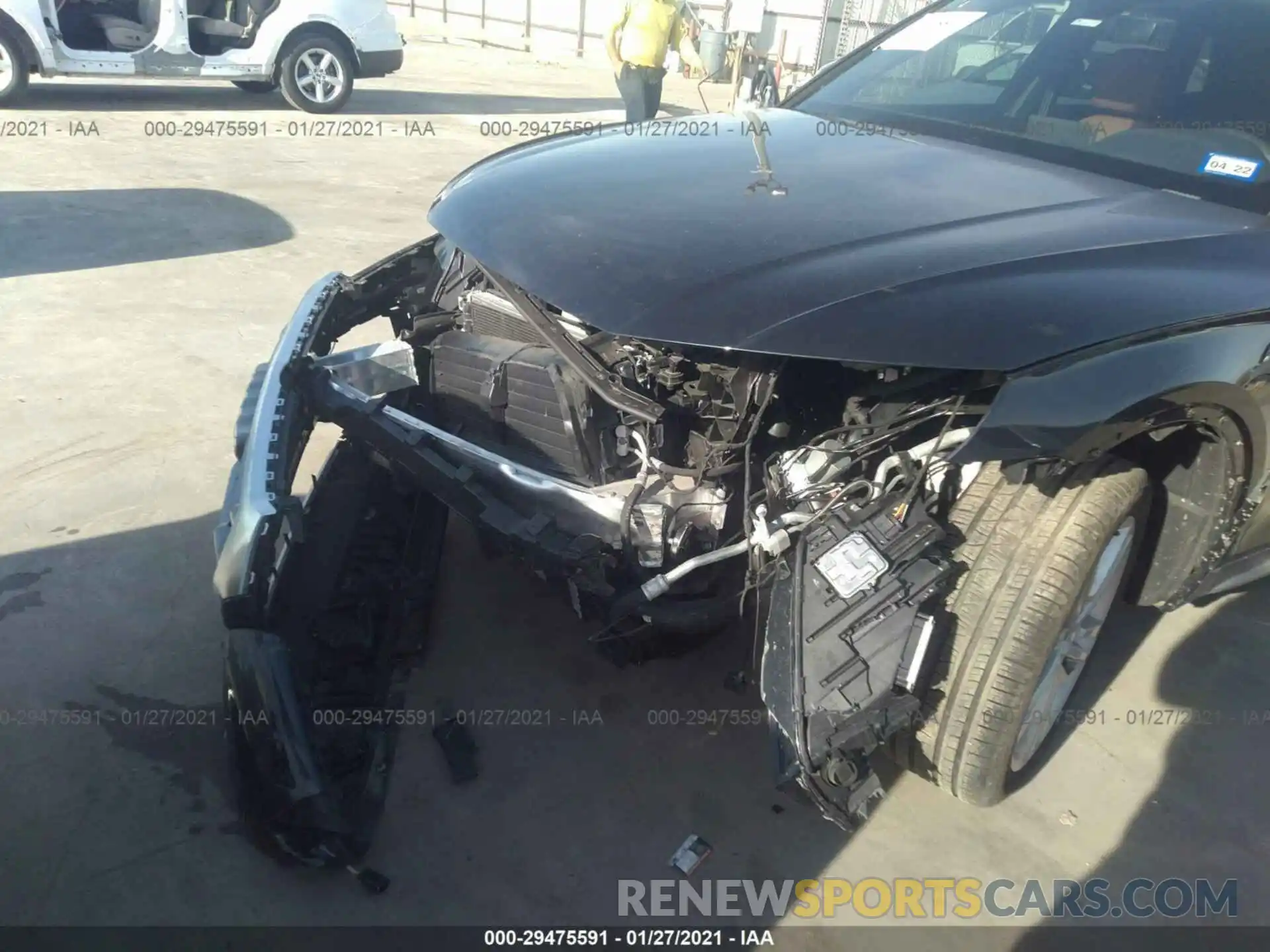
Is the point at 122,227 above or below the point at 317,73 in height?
below

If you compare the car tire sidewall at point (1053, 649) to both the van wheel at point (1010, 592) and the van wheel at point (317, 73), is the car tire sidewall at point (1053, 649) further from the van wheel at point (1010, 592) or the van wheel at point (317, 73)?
the van wheel at point (317, 73)

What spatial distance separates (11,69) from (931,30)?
8.56 m

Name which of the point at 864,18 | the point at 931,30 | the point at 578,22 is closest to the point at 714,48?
the point at 864,18

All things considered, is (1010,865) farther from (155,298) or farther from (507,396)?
(155,298)

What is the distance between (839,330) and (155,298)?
4.43 m

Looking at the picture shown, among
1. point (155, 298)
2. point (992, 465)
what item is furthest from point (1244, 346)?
point (155, 298)

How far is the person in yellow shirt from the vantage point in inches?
285

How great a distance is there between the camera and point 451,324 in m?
3.03

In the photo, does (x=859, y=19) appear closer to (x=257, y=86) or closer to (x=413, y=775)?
(x=257, y=86)

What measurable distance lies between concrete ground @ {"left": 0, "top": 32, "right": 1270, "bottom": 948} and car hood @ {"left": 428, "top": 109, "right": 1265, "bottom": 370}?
125cm

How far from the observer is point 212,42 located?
906 cm

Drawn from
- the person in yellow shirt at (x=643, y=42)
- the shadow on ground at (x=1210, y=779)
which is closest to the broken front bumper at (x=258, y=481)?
the shadow on ground at (x=1210, y=779)

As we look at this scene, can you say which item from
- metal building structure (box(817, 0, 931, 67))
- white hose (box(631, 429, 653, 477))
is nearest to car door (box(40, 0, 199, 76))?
white hose (box(631, 429, 653, 477))

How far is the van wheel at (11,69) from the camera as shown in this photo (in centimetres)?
825
